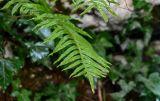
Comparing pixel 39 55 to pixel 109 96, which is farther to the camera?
pixel 109 96

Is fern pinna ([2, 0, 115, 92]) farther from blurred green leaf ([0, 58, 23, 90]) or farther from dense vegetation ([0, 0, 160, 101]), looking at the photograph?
blurred green leaf ([0, 58, 23, 90])

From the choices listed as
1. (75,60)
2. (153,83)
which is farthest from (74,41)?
(153,83)

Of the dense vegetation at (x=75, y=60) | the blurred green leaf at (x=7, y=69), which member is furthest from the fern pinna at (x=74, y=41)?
the blurred green leaf at (x=7, y=69)

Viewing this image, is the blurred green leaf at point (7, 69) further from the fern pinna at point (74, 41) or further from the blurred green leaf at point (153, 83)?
the blurred green leaf at point (153, 83)

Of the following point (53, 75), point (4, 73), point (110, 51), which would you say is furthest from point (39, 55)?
point (110, 51)

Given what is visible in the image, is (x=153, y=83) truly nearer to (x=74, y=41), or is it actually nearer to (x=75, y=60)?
(x=75, y=60)

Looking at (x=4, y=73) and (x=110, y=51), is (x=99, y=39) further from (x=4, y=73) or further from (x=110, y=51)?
(x=4, y=73)

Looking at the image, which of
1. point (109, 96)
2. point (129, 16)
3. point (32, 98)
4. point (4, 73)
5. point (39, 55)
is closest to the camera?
point (4, 73)

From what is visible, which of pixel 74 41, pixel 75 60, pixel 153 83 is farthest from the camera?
pixel 153 83
